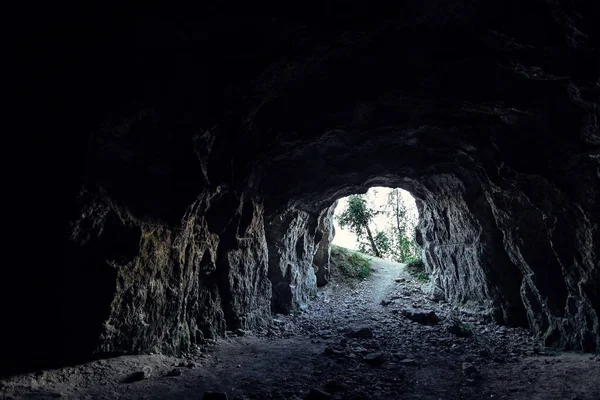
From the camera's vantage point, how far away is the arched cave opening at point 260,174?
16.9ft

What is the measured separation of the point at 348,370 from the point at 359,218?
947 inches

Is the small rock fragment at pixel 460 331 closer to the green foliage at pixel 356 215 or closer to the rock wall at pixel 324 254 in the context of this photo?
the rock wall at pixel 324 254

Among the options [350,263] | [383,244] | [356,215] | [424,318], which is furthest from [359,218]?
[424,318]

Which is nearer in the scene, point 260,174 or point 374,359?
point 374,359

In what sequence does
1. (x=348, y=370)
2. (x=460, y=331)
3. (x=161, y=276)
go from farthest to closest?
1. (x=460, y=331)
2. (x=161, y=276)
3. (x=348, y=370)

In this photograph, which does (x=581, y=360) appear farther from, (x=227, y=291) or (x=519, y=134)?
(x=227, y=291)

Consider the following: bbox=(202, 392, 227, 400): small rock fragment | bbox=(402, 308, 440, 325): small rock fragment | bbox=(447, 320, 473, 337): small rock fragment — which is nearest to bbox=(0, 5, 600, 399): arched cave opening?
bbox=(447, 320, 473, 337): small rock fragment

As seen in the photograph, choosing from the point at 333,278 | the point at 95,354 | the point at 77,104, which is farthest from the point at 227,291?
the point at 333,278

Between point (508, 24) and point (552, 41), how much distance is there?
2.38 feet

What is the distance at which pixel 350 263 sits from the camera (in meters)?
25.6

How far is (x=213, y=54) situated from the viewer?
209 inches

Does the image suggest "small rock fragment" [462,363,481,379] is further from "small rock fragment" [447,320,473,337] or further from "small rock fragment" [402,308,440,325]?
"small rock fragment" [402,308,440,325]

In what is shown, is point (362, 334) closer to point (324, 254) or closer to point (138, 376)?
point (138, 376)

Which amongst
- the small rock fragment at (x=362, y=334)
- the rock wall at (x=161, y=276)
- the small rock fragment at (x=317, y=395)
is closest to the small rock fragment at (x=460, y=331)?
the small rock fragment at (x=362, y=334)
